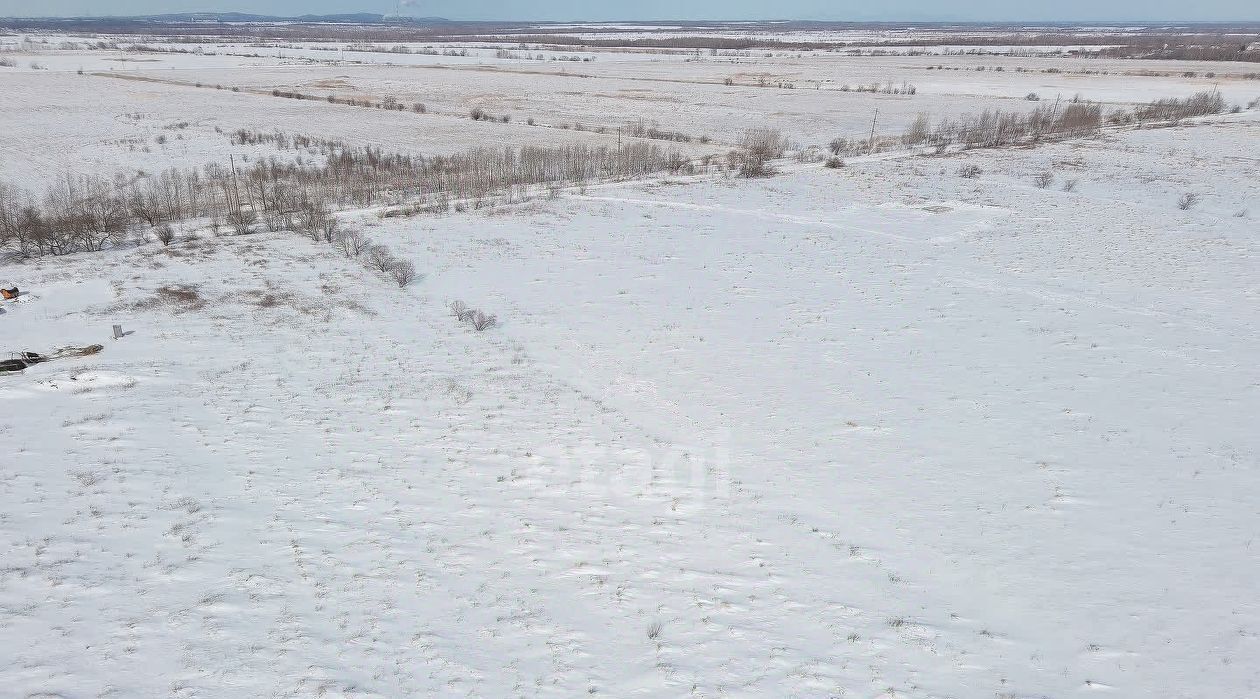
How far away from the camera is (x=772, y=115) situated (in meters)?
57.9

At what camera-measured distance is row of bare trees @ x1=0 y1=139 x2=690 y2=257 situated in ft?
76.7

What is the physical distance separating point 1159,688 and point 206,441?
14354mm

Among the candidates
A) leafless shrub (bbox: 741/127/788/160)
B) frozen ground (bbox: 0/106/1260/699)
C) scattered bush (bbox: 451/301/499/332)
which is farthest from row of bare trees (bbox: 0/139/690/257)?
scattered bush (bbox: 451/301/499/332)

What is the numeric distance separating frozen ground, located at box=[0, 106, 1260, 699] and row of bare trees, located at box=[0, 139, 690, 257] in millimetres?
2803

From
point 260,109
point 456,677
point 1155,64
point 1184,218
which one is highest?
point 1155,64

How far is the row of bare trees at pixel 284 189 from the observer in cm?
2338

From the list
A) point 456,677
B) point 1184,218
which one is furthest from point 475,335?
point 1184,218

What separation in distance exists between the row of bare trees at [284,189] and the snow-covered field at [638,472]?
1914 mm

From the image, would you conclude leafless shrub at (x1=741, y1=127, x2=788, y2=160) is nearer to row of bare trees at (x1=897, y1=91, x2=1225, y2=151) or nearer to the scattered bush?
row of bare trees at (x1=897, y1=91, x2=1225, y2=151)

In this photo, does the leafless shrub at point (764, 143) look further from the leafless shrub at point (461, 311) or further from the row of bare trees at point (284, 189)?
the leafless shrub at point (461, 311)

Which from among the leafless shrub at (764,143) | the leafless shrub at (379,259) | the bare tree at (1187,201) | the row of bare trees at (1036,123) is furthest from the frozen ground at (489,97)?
the bare tree at (1187,201)

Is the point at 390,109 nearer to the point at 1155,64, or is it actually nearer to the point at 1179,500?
the point at 1179,500

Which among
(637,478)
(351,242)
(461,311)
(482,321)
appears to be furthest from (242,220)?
(637,478)

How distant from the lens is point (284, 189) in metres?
30.5
